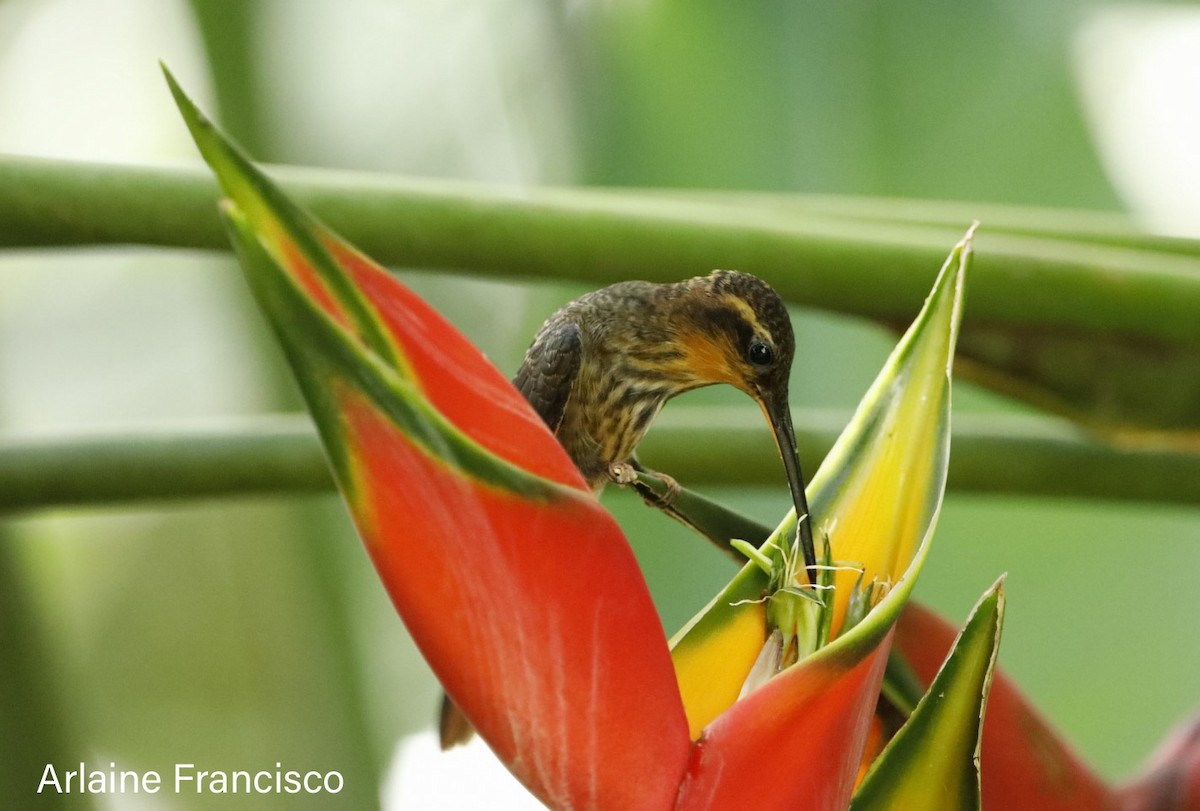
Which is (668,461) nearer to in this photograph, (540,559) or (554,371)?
(554,371)

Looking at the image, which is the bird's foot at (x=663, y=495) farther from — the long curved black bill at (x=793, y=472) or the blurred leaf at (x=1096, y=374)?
the blurred leaf at (x=1096, y=374)

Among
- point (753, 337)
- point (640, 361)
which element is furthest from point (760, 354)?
point (640, 361)

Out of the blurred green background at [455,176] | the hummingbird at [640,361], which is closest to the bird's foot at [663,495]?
the hummingbird at [640,361]

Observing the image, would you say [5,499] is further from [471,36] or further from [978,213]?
[471,36]

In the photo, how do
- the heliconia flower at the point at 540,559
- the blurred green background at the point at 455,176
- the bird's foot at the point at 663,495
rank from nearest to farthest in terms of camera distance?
the heliconia flower at the point at 540,559 → the bird's foot at the point at 663,495 → the blurred green background at the point at 455,176

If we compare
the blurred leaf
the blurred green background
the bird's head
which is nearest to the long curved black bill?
the bird's head

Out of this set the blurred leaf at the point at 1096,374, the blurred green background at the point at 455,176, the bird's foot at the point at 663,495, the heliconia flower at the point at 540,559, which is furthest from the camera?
the blurred green background at the point at 455,176

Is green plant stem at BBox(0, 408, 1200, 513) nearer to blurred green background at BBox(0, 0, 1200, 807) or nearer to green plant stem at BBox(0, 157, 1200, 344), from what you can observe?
green plant stem at BBox(0, 157, 1200, 344)

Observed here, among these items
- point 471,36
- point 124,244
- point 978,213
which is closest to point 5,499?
point 124,244
